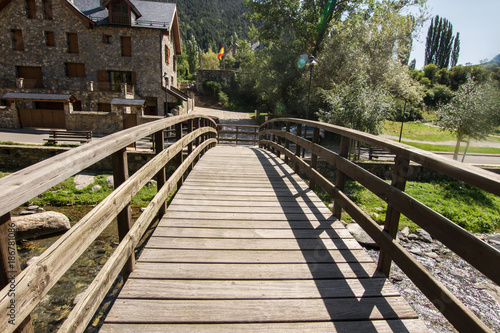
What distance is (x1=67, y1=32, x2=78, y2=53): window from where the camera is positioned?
24.5m

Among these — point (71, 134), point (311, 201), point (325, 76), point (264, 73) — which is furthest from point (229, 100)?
point (311, 201)

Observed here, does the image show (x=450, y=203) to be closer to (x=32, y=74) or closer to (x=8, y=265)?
(x=8, y=265)

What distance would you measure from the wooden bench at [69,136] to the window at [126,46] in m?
12.2

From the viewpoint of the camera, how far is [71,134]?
16109mm

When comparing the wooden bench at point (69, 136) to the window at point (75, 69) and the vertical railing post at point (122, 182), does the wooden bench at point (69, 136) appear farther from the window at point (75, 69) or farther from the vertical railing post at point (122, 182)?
the vertical railing post at point (122, 182)

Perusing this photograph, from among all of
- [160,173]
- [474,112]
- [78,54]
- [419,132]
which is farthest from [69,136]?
[419,132]

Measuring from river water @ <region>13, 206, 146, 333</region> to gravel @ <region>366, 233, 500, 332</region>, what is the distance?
5694 millimetres

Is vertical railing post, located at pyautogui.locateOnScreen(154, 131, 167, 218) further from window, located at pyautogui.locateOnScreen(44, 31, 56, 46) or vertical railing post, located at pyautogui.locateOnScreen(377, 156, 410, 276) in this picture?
window, located at pyautogui.locateOnScreen(44, 31, 56, 46)

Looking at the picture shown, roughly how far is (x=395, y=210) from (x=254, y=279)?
1303 millimetres

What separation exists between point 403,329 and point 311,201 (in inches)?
94.2

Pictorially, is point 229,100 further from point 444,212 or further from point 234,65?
point 444,212

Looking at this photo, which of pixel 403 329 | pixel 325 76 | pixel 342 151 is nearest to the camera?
pixel 403 329

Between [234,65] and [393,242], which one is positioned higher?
[234,65]

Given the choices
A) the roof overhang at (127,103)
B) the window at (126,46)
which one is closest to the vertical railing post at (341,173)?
the roof overhang at (127,103)
